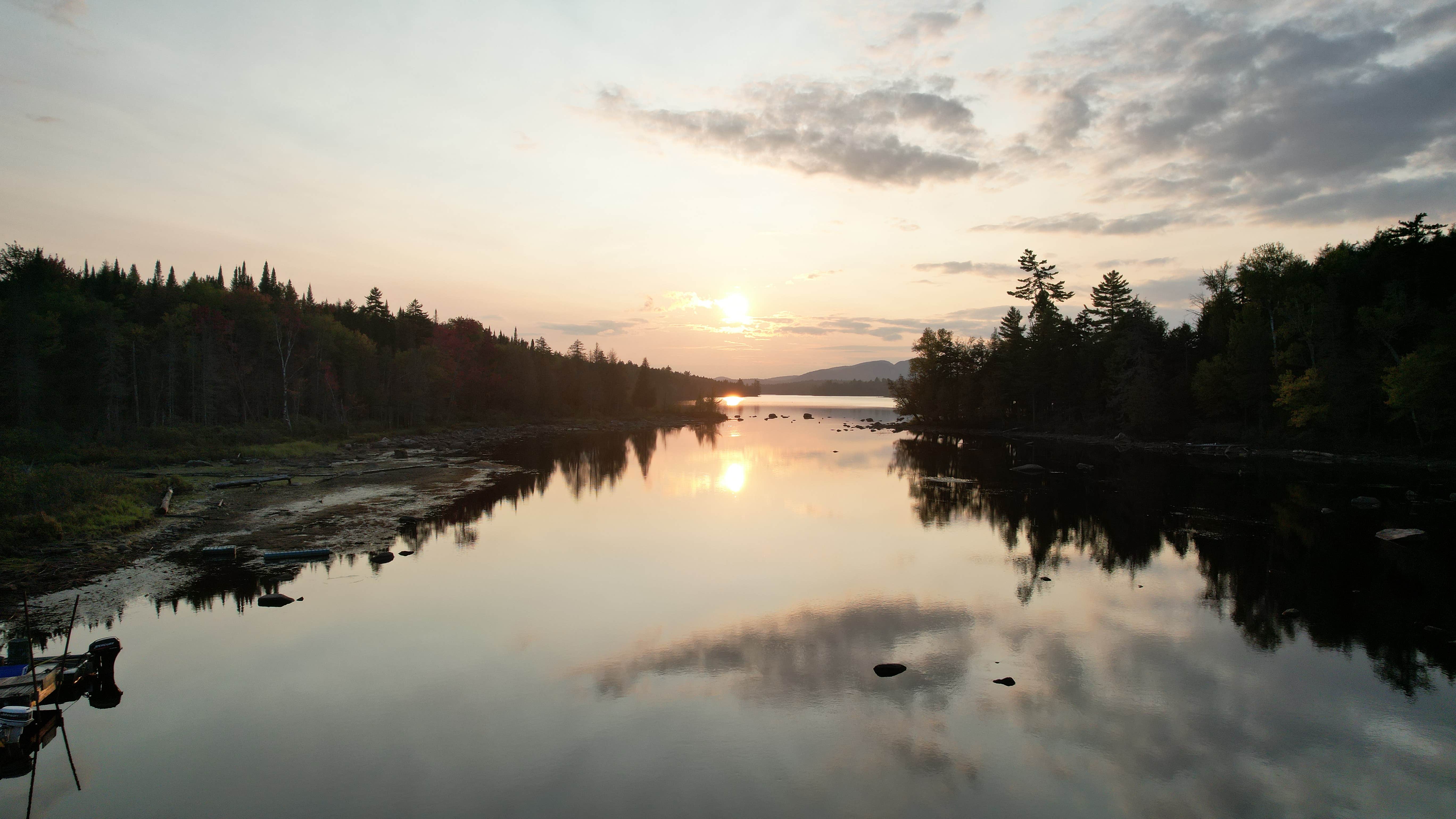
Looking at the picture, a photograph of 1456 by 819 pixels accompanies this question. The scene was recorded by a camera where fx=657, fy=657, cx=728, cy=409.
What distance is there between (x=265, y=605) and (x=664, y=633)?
9836 millimetres

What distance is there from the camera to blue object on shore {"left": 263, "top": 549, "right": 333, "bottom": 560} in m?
19.2

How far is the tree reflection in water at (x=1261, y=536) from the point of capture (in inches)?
575

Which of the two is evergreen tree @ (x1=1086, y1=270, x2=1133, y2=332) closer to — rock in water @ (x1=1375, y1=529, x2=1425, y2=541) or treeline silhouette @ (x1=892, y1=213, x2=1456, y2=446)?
treeline silhouette @ (x1=892, y1=213, x2=1456, y2=446)

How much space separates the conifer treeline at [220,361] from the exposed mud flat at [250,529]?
52.6 ft

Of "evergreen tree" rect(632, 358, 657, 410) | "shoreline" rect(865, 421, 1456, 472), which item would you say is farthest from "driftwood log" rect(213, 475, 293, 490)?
"evergreen tree" rect(632, 358, 657, 410)

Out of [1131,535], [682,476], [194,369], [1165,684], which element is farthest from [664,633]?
[194,369]

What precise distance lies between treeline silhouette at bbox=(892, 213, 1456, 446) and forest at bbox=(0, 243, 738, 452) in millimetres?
68395

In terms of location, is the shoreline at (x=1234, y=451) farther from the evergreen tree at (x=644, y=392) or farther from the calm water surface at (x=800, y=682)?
the evergreen tree at (x=644, y=392)

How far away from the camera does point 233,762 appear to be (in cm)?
955

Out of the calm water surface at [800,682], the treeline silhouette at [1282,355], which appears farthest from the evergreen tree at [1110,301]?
the calm water surface at [800,682]

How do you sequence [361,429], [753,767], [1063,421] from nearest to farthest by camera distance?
1. [753,767]
2. [361,429]
3. [1063,421]

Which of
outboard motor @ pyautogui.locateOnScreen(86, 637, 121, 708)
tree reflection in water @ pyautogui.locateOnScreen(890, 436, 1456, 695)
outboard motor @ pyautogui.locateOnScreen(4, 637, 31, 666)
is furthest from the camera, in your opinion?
tree reflection in water @ pyautogui.locateOnScreen(890, 436, 1456, 695)

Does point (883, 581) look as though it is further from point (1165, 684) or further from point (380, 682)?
point (380, 682)

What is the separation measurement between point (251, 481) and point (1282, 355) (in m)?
62.4
